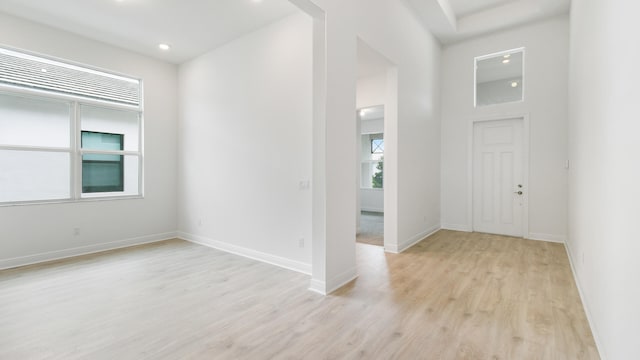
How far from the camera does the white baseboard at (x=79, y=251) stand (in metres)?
3.96

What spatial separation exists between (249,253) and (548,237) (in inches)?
203

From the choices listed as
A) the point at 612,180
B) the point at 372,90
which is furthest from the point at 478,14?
the point at 612,180

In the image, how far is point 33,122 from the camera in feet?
13.8

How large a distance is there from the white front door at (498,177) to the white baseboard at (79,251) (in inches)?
242

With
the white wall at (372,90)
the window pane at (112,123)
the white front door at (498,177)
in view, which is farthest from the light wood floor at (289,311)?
the white wall at (372,90)

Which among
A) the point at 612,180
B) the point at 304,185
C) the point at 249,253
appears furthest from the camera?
the point at 249,253

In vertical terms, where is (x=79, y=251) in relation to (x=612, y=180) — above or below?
below

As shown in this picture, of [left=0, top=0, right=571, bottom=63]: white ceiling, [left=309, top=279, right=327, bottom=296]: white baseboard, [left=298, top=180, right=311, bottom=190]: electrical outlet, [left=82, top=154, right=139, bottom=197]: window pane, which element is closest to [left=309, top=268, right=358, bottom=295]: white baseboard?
[left=309, top=279, right=327, bottom=296]: white baseboard

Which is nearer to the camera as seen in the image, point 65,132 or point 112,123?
point 65,132

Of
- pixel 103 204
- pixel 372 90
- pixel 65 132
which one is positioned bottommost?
pixel 103 204

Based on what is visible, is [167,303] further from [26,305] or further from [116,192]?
[116,192]

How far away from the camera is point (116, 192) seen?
5.07m

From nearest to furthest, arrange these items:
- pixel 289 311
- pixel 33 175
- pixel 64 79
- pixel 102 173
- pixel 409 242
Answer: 1. pixel 289 311
2. pixel 33 175
3. pixel 64 79
4. pixel 409 242
5. pixel 102 173

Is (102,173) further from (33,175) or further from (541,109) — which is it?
(541,109)
